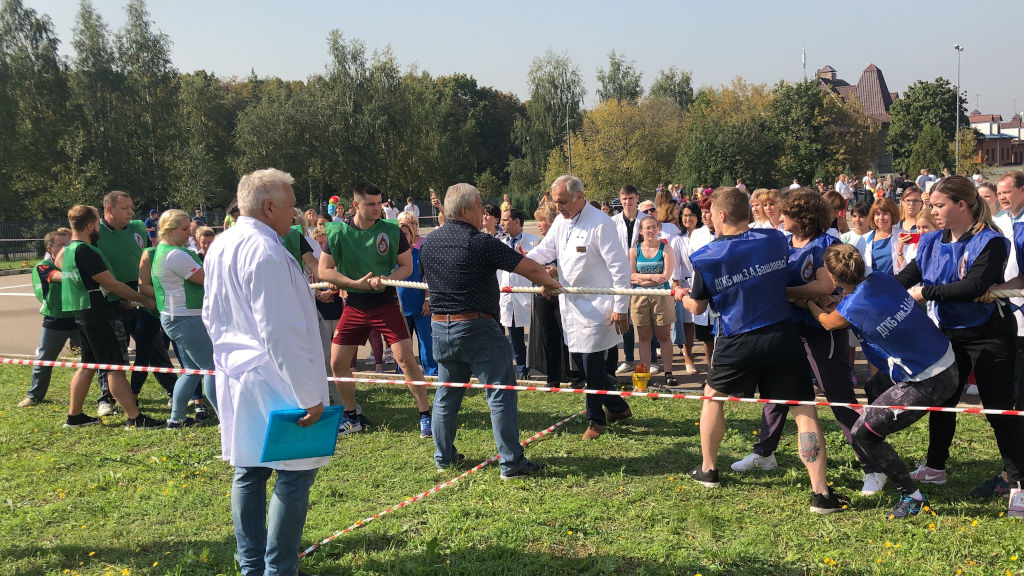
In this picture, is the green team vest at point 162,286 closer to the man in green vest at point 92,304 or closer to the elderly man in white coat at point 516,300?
the man in green vest at point 92,304

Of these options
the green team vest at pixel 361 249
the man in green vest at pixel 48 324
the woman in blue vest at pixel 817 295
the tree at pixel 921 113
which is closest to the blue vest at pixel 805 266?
the woman in blue vest at pixel 817 295

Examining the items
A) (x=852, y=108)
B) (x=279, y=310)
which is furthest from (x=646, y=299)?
(x=852, y=108)

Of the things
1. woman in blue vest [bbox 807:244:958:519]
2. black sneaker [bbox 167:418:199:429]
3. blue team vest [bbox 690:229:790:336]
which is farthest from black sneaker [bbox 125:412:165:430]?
woman in blue vest [bbox 807:244:958:519]

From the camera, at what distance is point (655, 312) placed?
802cm

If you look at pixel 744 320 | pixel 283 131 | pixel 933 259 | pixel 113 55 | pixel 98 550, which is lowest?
pixel 98 550

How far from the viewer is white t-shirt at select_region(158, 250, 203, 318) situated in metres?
6.67

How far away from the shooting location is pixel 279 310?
330cm

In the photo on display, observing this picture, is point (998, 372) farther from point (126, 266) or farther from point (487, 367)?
point (126, 266)

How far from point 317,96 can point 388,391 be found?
52013mm

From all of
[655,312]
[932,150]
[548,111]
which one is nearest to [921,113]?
[932,150]

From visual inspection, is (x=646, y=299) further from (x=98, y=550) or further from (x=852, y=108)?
(x=852, y=108)

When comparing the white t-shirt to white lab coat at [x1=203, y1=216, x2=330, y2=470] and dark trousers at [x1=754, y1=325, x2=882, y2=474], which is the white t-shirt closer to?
white lab coat at [x1=203, y1=216, x2=330, y2=470]

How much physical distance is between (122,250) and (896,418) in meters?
7.05

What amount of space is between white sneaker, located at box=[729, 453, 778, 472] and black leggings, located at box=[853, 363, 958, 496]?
34.4 inches
